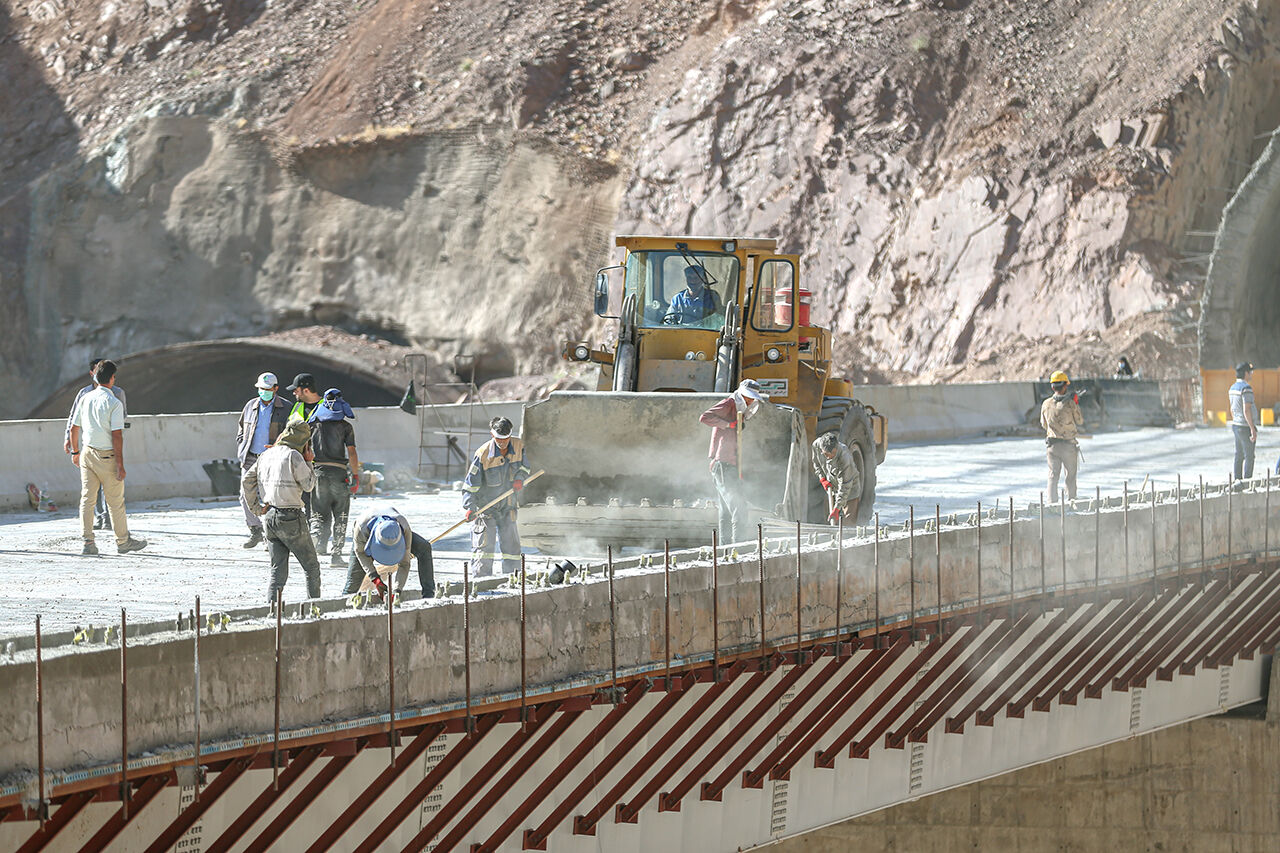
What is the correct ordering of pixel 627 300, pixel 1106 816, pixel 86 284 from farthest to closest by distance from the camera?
pixel 86 284 < pixel 1106 816 < pixel 627 300

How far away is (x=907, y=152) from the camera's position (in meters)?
44.4

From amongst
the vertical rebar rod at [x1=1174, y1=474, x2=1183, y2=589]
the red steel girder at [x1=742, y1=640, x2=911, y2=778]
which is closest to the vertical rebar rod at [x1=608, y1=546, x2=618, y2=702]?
the red steel girder at [x1=742, y1=640, x2=911, y2=778]

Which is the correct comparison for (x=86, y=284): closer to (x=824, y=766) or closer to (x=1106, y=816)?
(x=1106, y=816)

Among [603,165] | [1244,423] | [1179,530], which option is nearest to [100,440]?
[1179,530]

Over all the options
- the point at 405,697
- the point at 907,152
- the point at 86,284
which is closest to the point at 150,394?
the point at 86,284

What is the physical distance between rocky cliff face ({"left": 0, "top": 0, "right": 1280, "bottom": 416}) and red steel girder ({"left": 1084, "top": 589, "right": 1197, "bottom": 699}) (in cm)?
2505

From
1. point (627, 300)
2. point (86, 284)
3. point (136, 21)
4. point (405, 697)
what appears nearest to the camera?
point (405, 697)

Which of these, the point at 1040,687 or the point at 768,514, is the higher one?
the point at 768,514

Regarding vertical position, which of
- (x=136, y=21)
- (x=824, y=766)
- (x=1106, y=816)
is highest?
(x=136, y=21)

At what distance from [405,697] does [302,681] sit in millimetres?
645

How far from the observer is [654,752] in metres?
9.77

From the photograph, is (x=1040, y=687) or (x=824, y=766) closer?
(x=824, y=766)

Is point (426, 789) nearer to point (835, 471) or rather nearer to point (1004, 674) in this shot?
point (1004, 674)

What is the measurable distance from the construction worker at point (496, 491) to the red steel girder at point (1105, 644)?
4.93 m
